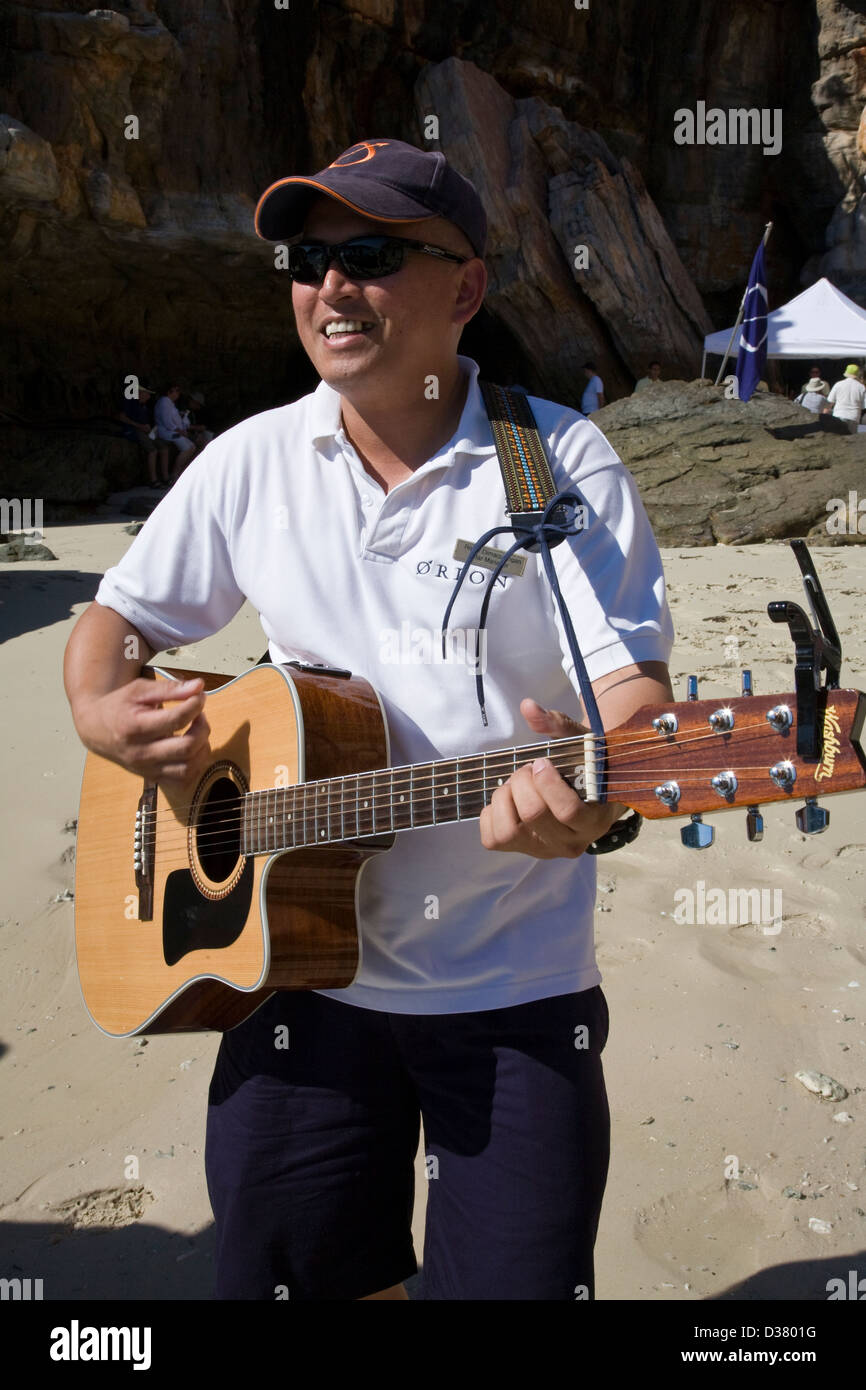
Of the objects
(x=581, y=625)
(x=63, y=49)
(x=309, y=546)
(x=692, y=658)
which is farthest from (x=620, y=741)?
(x=63, y=49)

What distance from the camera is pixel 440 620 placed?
1.63m

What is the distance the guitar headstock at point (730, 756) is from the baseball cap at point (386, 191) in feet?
2.82

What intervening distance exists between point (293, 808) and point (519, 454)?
0.69 metres

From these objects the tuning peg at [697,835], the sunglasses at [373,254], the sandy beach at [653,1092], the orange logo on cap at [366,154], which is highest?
the orange logo on cap at [366,154]

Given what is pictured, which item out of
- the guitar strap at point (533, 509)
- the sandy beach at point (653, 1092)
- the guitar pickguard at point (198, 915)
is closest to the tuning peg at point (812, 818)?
the guitar strap at point (533, 509)

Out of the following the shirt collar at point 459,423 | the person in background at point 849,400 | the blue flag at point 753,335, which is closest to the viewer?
the shirt collar at point 459,423

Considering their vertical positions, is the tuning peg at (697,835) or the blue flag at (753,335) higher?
the blue flag at (753,335)

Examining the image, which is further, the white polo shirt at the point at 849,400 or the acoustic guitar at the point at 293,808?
the white polo shirt at the point at 849,400

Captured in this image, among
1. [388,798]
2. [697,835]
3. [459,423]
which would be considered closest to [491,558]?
[459,423]

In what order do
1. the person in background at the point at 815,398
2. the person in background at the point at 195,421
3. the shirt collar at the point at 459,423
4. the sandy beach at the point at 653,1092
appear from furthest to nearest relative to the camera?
the person in background at the point at 195,421, the person in background at the point at 815,398, the sandy beach at the point at 653,1092, the shirt collar at the point at 459,423

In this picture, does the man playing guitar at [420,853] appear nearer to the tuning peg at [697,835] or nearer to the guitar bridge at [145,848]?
the tuning peg at [697,835]

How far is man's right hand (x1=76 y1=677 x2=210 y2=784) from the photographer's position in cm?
184

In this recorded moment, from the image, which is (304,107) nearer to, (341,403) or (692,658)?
(692,658)

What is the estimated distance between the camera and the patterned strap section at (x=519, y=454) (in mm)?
1579
